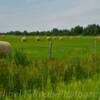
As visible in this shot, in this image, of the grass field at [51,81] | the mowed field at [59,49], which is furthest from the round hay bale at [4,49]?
the grass field at [51,81]

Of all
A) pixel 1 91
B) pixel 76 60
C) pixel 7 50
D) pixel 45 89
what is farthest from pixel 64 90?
pixel 7 50

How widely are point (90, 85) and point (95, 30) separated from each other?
81382 millimetres

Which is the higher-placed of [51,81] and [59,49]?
[51,81]

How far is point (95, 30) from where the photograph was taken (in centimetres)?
9169

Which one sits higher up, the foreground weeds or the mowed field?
the foreground weeds

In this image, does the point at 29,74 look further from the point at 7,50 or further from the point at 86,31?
the point at 86,31

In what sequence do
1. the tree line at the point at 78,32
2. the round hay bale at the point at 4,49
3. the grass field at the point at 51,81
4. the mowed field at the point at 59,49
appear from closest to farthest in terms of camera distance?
the grass field at the point at 51,81 < the round hay bale at the point at 4,49 < the mowed field at the point at 59,49 < the tree line at the point at 78,32

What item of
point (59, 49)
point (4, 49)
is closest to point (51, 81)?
point (4, 49)

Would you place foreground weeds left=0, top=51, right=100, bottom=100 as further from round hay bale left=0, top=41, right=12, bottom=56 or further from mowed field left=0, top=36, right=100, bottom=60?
round hay bale left=0, top=41, right=12, bottom=56

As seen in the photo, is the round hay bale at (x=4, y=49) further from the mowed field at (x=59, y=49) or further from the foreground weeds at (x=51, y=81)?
the foreground weeds at (x=51, y=81)

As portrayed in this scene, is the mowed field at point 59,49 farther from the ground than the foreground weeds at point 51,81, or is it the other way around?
the foreground weeds at point 51,81

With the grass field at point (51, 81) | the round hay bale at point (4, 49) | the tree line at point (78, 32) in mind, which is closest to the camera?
the grass field at point (51, 81)

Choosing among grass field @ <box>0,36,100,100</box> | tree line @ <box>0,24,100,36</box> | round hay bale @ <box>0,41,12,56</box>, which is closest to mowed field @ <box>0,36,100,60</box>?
round hay bale @ <box>0,41,12,56</box>

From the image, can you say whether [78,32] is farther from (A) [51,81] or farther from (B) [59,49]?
(A) [51,81]
